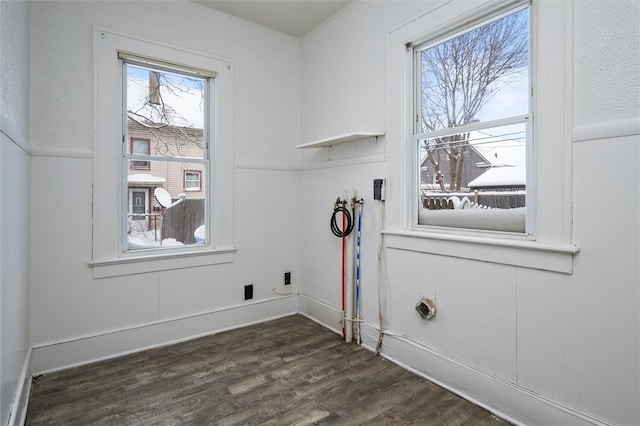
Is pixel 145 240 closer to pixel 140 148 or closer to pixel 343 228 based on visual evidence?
pixel 140 148

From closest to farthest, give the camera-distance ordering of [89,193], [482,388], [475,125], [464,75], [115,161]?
[482,388] < [475,125] < [464,75] < [89,193] < [115,161]

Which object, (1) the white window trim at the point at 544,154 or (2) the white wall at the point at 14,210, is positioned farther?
(1) the white window trim at the point at 544,154

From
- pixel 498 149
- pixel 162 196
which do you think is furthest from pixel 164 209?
pixel 498 149

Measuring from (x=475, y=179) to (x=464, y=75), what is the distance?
0.72m

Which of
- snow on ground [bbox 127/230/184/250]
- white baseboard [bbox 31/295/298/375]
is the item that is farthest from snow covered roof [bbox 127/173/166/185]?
white baseboard [bbox 31/295/298/375]

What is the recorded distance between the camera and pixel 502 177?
6.80 ft

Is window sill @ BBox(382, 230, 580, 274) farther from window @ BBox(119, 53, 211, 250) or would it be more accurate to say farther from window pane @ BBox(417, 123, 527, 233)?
window @ BBox(119, 53, 211, 250)

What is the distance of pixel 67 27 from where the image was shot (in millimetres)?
2479

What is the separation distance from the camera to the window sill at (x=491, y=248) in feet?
5.73

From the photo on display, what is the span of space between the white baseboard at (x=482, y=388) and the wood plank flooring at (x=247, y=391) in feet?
0.24

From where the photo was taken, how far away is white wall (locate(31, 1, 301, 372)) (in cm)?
243

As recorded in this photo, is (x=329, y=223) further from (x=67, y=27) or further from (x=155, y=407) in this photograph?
(x=67, y=27)

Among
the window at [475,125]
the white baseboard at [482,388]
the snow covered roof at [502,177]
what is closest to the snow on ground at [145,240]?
the white baseboard at [482,388]

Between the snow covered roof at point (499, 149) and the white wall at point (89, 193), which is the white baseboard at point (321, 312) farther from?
the snow covered roof at point (499, 149)
